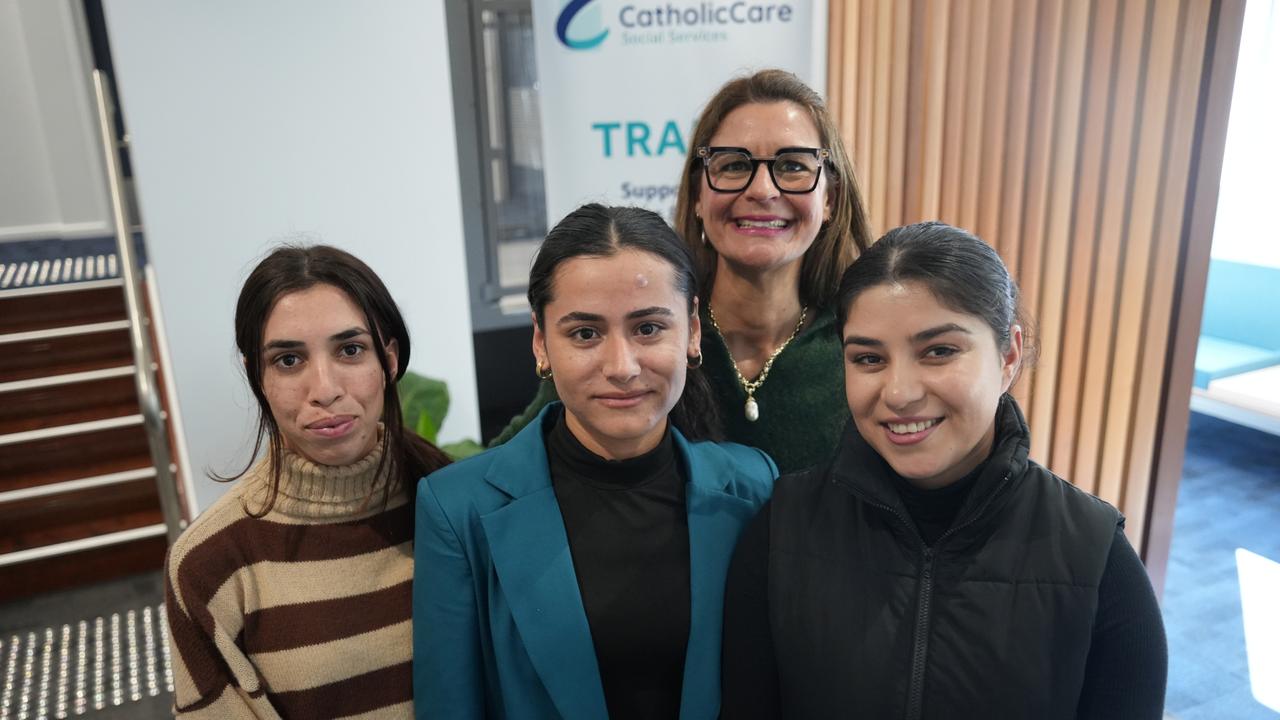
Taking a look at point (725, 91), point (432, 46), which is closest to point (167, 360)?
point (432, 46)

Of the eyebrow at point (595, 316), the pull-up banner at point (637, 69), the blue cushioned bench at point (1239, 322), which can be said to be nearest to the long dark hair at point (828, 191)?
the eyebrow at point (595, 316)

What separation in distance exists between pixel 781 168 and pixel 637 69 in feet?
6.25

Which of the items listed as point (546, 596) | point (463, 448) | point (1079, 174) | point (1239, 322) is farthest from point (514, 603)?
point (1239, 322)

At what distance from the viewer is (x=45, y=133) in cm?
634

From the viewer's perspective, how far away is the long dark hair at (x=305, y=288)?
4.66 ft

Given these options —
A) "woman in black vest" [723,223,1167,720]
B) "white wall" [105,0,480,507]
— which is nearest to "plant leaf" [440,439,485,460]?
"white wall" [105,0,480,507]

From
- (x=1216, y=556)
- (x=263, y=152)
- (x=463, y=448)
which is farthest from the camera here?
(x=1216, y=556)

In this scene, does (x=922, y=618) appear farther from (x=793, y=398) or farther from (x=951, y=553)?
(x=793, y=398)

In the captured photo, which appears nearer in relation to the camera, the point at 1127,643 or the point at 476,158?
the point at 1127,643

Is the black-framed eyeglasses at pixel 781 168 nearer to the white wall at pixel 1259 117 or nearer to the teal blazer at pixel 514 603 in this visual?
the teal blazer at pixel 514 603

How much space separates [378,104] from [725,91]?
188 centimetres

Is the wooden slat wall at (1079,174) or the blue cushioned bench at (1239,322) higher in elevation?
the wooden slat wall at (1079,174)

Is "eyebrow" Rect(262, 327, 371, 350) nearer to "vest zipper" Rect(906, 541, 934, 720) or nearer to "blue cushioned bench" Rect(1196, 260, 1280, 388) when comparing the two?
"vest zipper" Rect(906, 541, 934, 720)

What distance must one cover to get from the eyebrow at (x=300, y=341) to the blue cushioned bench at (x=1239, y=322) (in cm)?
443
